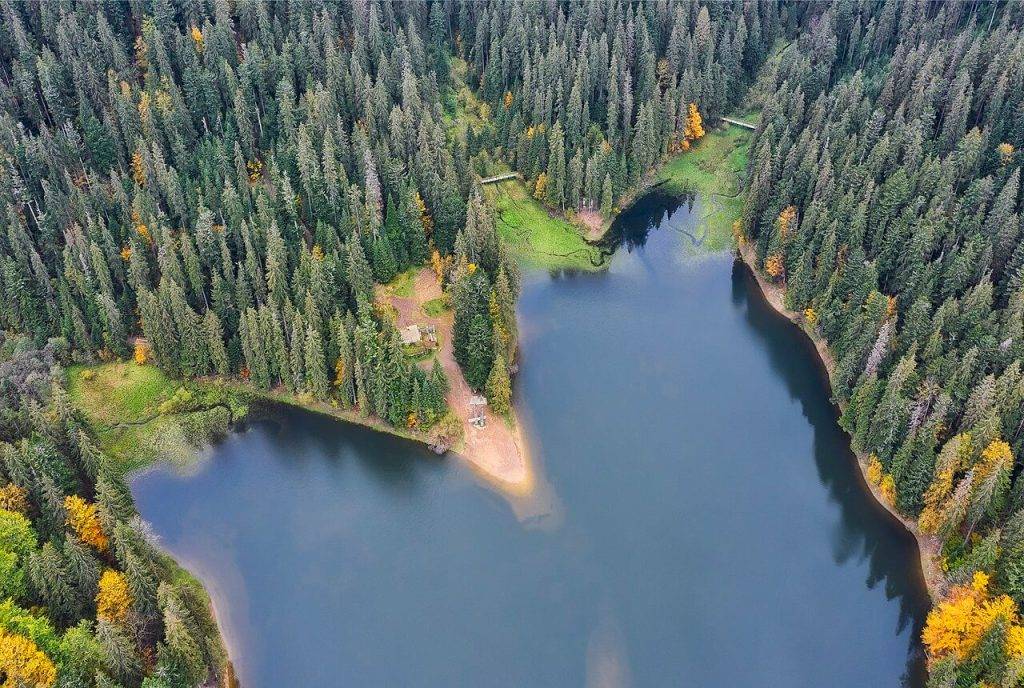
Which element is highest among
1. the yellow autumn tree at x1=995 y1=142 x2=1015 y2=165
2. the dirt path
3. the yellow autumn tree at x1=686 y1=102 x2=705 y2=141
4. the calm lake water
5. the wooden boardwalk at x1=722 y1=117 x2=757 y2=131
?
the yellow autumn tree at x1=995 y1=142 x2=1015 y2=165

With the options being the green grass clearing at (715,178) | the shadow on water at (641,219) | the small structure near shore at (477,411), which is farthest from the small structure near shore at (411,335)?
the green grass clearing at (715,178)

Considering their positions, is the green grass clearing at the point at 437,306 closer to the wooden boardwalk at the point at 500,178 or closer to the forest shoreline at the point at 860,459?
the wooden boardwalk at the point at 500,178

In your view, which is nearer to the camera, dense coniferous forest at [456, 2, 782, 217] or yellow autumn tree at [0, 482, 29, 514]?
yellow autumn tree at [0, 482, 29, 514]

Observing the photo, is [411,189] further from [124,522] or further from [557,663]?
[557,663]

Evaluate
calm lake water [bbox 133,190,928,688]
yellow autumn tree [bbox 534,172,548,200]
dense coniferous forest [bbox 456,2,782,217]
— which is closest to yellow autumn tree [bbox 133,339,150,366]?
calm lake water [bbox 133,190,928,688]

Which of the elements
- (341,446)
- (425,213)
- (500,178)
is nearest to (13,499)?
(341,446)

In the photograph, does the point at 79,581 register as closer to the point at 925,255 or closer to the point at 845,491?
the point at 845,491

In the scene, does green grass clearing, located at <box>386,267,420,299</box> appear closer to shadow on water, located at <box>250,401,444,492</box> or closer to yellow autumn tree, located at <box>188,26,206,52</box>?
shadow on water, located at <box>250,401,444,492</box>

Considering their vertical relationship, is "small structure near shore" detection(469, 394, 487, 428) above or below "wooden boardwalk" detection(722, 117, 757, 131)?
below
